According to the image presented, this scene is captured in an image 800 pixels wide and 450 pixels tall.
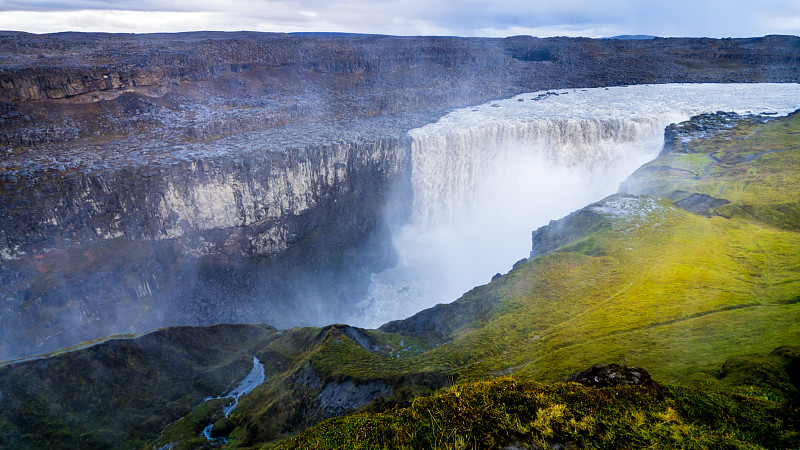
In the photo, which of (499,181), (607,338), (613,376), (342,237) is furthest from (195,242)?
(613,376)

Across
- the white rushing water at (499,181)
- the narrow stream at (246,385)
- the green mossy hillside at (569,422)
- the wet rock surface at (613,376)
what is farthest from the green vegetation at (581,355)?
the white rushing water at (499,181)

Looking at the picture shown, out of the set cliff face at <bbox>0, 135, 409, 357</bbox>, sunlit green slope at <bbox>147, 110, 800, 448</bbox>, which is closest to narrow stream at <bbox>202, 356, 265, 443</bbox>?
sunlit green slope at <bbox>147, 110, 800, 448</bbox>

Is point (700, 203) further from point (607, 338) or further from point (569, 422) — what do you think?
point (569, 422)

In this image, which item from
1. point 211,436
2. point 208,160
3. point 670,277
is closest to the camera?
point 211,436

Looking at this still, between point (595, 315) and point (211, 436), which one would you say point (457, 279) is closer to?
Answer: point (595, 315)

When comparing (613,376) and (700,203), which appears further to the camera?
(700,203)

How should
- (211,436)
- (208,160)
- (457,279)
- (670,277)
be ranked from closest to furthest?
(211,436)
(670,277)
(208,160)
(457,279)

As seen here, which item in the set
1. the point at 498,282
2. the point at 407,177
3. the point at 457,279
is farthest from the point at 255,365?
the point at 407,177
